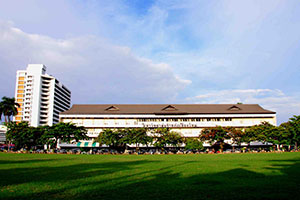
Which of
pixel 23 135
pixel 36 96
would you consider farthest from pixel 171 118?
pixel 36 96

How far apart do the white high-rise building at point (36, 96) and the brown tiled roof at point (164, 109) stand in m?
38.7

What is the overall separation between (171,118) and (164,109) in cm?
361

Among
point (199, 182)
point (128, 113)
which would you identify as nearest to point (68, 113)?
point (128, 113)

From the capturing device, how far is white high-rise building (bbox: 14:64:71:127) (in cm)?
11119

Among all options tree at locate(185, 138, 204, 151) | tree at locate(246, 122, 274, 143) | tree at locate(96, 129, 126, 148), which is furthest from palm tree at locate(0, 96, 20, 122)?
Result: tree at locate(246, 122, 274, 143)

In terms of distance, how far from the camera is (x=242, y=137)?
6100 centimetres

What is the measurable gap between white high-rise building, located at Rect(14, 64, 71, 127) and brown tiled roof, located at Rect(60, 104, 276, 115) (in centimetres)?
3869

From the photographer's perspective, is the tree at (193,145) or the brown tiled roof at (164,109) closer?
the tree at (193,145)

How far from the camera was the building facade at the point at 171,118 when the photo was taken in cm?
7594

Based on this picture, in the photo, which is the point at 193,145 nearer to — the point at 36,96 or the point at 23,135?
the point at 23,135

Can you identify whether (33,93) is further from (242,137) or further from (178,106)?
(242,137)

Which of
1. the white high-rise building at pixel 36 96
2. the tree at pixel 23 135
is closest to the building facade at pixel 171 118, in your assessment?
the tree at pixel 23 135

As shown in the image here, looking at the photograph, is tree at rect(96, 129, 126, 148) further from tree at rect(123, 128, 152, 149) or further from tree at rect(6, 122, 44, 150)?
tree at rect(6, 122, 44, 150)

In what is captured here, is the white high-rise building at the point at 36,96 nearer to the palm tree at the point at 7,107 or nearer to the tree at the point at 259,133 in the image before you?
the palm tree at the point at 7,107
